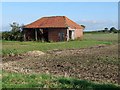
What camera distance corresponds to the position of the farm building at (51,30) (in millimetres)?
45969

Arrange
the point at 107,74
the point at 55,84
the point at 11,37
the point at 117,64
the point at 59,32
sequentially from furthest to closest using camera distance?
the point at 11,37 → the point at 59,32 → the point at 117,64 → the point at 107,74 → the point at 55,84

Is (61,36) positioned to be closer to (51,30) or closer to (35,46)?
(51,30)

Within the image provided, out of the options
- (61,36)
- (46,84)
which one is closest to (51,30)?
(61,36)

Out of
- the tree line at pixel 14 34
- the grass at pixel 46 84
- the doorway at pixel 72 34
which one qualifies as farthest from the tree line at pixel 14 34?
the grass at pixel 46 84

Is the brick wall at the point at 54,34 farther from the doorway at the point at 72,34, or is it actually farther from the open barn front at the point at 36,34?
the doorway at the point at 72,34

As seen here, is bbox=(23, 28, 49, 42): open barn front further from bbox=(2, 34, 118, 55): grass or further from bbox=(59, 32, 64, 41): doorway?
bbox=(2, 34, 118, 55): grass

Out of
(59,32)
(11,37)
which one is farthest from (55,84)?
(11,37)

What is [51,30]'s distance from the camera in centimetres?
4672

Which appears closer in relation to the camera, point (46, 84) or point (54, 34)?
point (46, 84)

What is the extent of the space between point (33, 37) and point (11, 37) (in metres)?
3.98

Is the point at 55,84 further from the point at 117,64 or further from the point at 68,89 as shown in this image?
the point at 117,64

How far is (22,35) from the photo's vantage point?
4831 centimetres

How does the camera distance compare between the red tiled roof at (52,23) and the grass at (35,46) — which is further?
the red tiled roof at (52,23)

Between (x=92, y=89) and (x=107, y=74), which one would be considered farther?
(x=107, y=74)
